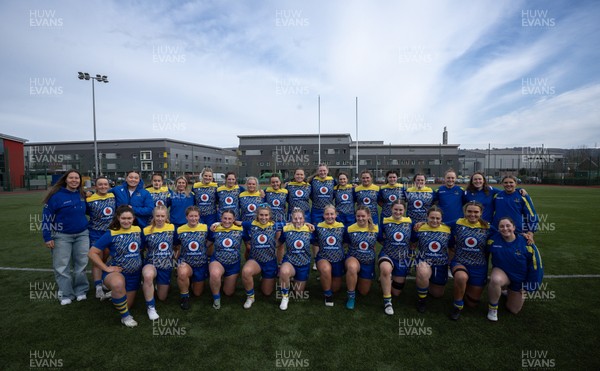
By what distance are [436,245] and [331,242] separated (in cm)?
150

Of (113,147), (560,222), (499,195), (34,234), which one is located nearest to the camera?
(499,195)

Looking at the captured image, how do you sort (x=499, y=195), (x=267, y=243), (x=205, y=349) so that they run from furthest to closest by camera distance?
(x=499, y=195) → (x=267, y=243) → (x=205, y=349)

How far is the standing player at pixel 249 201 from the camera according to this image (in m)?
5.29

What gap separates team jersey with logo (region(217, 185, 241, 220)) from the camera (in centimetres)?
542

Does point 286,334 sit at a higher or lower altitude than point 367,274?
lower

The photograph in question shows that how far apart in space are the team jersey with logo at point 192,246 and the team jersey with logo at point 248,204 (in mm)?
1194

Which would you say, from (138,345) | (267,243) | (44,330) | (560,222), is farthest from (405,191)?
(560,222)

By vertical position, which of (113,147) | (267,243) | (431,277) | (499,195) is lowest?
(431,277)

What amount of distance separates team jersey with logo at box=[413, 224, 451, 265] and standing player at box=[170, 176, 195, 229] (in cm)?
411

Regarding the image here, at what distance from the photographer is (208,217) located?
545cm

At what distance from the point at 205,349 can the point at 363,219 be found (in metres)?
2.57

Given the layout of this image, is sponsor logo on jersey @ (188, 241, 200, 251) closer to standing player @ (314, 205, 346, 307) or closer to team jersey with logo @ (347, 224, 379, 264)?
standing player @ (314, 205, 346, 307)

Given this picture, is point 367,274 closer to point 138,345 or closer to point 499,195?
point 499,195

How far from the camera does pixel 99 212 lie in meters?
4.30
